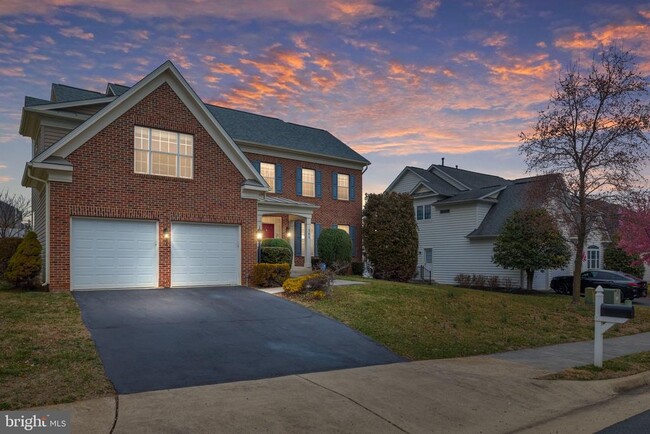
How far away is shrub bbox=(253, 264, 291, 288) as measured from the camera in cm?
1731

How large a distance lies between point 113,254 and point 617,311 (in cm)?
1381

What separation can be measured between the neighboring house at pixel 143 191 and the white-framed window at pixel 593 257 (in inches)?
1028

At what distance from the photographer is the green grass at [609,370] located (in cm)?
895

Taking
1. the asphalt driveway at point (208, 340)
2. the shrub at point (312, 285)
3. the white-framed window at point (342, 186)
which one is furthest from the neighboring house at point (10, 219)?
the shrub at point (312, 285)

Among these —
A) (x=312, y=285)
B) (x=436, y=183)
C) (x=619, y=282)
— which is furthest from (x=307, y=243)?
(x=619, y=282)

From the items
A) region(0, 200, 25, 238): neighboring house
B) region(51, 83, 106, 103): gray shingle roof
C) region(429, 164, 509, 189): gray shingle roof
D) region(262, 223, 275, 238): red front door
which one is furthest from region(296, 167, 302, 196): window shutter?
region(0, 200, 25, 238): neighboring house

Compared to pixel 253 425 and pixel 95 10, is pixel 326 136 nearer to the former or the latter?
pixel 95 10

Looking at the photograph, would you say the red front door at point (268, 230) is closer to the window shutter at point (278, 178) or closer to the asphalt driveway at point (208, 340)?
the window shutter at point (278, 178)

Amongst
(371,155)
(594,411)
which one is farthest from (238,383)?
(371,155)

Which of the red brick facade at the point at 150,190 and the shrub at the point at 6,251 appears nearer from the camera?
the red brick facade at the point at 150,190

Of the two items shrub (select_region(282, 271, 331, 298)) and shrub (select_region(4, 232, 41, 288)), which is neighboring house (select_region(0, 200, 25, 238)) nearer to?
shrub (select_region(4, 232, 41, 288))

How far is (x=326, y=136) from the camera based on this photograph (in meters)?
31.3

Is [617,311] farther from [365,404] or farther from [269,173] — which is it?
[269,173]

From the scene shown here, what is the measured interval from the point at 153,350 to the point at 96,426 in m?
3.55
